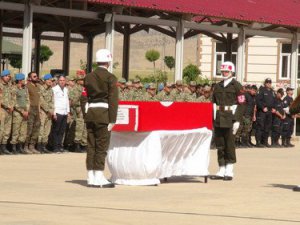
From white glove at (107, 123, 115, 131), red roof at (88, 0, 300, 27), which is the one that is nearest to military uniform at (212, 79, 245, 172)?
white glove at (107, 123, 115, 131)

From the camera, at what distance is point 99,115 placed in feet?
54.3

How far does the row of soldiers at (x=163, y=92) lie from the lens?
27.3 metres

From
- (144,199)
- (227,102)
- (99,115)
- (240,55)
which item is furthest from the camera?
(240,55)

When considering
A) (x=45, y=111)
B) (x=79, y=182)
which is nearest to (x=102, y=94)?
(x=79, y=182)

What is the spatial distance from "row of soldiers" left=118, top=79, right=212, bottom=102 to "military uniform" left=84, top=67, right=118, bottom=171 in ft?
34.0

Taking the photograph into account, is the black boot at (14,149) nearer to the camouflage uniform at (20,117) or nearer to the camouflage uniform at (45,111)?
the camouflage uniform at (20,117)

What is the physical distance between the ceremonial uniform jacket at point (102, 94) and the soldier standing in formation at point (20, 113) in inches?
309

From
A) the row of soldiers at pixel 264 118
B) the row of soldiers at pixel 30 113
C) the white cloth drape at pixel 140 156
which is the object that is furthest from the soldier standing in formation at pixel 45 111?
the white cloth drape at pixel 140 156

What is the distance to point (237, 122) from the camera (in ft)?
62.3

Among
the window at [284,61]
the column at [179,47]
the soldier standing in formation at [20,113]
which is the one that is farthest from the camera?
the window at [284,61]

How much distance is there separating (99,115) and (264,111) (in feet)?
51.9

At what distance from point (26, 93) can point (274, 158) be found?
20.6ft

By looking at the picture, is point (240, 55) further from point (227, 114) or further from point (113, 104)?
point (113, 104)

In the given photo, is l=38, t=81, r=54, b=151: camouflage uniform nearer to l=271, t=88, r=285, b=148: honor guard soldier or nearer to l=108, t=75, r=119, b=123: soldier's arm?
l=108, t=75, r=119, b=123: soldier's arm
